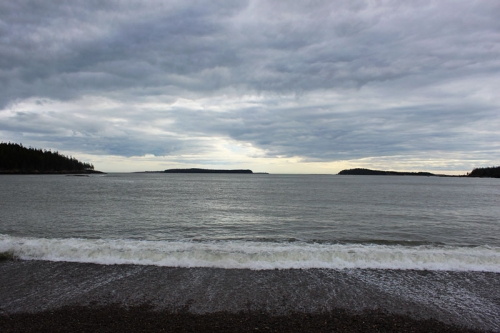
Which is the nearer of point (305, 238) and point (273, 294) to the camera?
point (273, 294)

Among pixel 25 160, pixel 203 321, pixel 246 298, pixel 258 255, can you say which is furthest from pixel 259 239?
pixel 25 160

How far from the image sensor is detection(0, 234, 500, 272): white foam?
12094mm

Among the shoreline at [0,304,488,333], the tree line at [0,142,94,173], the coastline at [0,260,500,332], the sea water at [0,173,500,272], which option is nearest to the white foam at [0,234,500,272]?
the sea water at [0,173,500,272]

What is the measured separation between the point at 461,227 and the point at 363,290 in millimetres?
19205

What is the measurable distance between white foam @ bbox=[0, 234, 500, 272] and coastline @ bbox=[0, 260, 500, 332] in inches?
26.4

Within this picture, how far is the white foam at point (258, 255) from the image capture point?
12.1m

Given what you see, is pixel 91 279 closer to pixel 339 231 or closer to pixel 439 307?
pixel 439 307

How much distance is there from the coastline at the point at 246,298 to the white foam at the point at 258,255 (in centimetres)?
67

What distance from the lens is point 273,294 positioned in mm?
9055

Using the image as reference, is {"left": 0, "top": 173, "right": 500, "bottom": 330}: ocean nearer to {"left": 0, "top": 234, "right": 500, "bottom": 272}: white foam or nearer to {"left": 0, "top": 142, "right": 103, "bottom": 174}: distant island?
{"left": 0, "top": 234, "right": 500, "bottom": 272}: white foam

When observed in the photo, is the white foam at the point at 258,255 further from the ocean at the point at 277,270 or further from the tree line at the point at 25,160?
the tree line at the point at 25,160

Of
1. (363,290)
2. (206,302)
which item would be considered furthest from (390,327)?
(206,302)

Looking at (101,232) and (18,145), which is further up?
(18,145)

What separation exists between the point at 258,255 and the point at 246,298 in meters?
4.47
